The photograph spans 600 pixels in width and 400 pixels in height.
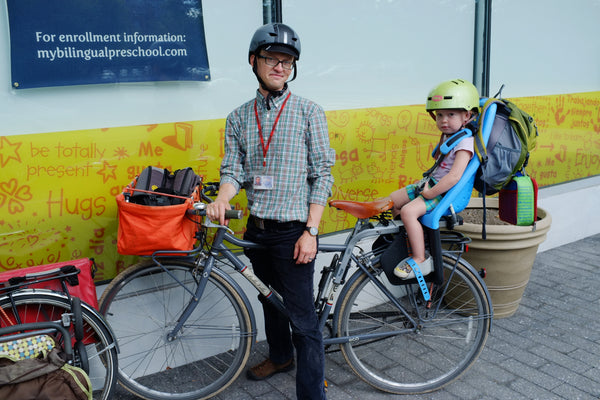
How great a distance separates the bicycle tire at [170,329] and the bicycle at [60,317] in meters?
0.32

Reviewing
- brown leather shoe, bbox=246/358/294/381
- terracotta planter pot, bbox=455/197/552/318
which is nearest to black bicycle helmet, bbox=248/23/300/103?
brown leather shoe, bbox=246/358/294/381

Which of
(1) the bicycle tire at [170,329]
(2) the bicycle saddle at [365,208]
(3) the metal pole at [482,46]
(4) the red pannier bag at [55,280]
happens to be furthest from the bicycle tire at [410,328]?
(3) the metal pole at [482,46]

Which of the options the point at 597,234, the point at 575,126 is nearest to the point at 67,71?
the point at 575,126

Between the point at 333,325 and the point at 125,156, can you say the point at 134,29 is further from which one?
the point at 333,325

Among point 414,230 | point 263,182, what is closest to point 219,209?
point 263,182

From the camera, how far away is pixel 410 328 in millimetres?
3664

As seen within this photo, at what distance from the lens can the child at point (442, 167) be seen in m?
3.47

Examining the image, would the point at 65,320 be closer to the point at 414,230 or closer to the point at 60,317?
the point at 60,317

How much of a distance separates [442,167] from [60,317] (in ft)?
7.87

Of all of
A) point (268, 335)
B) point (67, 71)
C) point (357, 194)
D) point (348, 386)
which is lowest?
point (348, 386)

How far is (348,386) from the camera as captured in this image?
3.66 meters

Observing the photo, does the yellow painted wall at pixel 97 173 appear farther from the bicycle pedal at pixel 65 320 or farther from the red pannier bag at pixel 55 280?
the bicycle pedal at pixel 65 320

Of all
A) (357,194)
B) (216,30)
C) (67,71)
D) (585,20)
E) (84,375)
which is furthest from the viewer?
(585,20)

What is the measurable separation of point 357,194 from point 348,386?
1666 mm
